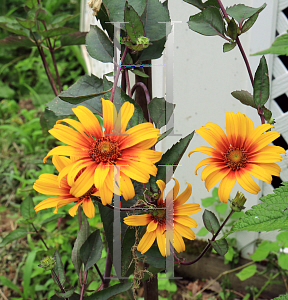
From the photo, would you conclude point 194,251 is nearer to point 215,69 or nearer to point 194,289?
point 194,289

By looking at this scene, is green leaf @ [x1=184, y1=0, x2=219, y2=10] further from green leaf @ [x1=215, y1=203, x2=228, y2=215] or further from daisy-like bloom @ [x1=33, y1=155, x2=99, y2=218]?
green leaf @ [x1=215, y1=203, x2=228, y2=215]

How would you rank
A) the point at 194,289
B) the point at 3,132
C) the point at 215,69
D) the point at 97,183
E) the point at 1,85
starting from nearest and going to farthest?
the point at 97,183
the point at 215,69
the point at 194,289
the point at 3,132
the point at 1,85

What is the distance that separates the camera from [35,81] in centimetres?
248

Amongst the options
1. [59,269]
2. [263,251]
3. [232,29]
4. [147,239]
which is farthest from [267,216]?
[263,251]

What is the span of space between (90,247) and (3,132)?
177 centimetres

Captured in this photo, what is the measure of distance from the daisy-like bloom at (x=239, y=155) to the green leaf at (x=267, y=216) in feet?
0.10

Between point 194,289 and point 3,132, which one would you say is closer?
point 194,289

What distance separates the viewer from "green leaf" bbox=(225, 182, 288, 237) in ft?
1.22

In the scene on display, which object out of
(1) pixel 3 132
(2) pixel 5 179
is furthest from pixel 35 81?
(2) pixel 5 179

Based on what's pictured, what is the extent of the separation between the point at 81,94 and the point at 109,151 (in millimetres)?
171

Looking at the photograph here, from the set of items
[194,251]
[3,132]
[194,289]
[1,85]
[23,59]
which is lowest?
[194,289]

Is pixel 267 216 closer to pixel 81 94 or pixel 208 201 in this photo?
pixel 81 94

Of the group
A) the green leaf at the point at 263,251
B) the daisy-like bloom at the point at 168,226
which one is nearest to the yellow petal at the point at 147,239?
the daisy-like bloom at the point at 168,226

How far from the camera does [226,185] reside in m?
0.39
